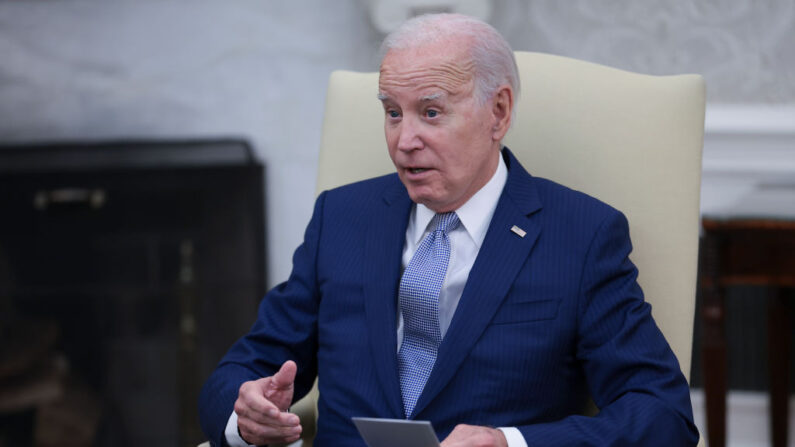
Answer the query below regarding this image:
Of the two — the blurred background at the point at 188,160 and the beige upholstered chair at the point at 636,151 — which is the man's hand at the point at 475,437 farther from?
the blurred background at the point at 188,160

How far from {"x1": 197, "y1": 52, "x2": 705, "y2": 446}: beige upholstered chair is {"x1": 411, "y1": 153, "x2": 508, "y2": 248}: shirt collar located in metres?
0.16

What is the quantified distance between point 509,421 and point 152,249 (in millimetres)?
1541

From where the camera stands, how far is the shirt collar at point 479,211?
4.72 feet

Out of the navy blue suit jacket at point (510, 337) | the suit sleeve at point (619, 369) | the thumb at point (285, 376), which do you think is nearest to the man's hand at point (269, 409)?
the thumb at point (285, 376)

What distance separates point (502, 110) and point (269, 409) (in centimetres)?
58

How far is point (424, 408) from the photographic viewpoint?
1.34 m

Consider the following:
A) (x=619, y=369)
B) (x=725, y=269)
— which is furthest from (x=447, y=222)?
(x=725, y=269)

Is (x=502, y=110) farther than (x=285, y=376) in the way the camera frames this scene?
Yes

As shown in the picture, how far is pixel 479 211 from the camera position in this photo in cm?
145

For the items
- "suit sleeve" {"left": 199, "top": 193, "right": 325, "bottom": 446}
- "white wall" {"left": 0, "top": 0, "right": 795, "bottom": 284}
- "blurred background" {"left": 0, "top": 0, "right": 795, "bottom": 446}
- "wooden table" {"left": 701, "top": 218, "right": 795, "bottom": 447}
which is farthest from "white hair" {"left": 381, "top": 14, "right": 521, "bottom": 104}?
"white wall" {"left": 0, "top": 0, "right": 795, "bottom": 284}

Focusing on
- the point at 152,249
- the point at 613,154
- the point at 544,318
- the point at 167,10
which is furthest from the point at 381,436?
the point at 167,10

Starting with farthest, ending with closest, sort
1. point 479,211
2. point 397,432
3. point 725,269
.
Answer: point 725,269 < point 479,211 < point 397,432

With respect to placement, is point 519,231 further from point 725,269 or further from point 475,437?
point 725,269

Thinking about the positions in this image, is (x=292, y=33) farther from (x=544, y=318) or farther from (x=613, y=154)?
(x=544, y=318)
